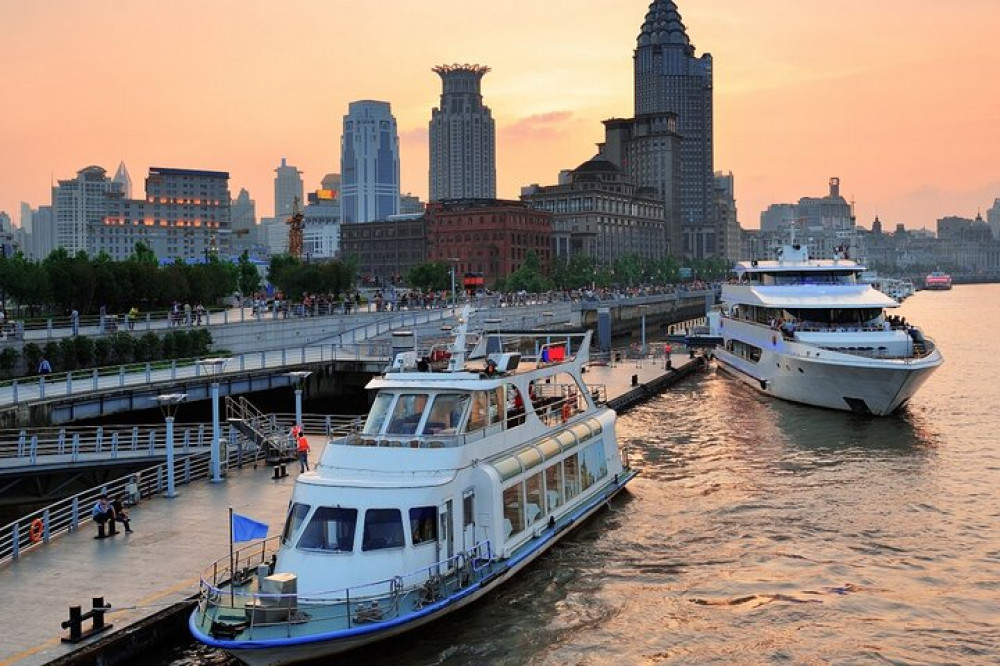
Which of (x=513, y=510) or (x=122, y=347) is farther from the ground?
(x=122, y=347)

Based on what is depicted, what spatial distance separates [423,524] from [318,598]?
304 centimetres

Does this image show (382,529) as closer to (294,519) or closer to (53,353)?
(294,519)

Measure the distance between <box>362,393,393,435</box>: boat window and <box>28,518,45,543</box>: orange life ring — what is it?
9.17m

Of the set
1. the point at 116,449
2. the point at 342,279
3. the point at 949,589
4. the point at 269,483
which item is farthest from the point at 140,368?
the point at 342,279

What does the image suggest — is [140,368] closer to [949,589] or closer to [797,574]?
[797,574]

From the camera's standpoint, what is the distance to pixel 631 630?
80.2 ft

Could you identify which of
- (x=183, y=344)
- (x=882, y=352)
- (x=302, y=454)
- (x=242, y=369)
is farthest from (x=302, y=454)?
(x=882, y=352)

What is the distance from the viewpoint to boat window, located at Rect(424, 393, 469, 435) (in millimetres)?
25734

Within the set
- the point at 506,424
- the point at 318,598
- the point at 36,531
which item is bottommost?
the point at 318,598

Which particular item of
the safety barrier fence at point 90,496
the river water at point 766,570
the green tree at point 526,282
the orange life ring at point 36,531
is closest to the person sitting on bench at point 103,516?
the safety barrier fence at point 90,496

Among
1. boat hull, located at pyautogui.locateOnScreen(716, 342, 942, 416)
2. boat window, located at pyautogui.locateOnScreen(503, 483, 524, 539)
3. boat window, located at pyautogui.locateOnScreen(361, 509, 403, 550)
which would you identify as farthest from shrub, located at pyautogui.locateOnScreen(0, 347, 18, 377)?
boat hull, located at pyautogui.locateOnScreen(716, 342, 942, 416)

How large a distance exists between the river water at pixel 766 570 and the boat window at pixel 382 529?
2.36m

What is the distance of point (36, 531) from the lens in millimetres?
26250

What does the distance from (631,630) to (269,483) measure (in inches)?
581
